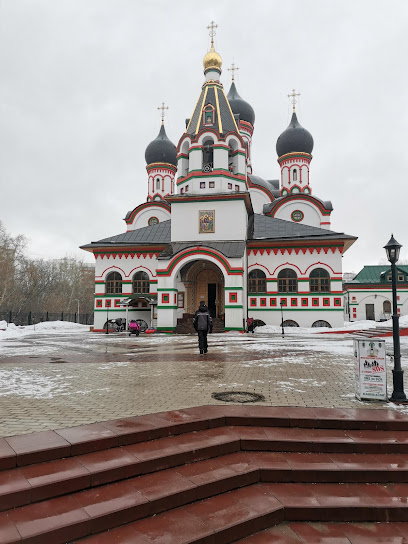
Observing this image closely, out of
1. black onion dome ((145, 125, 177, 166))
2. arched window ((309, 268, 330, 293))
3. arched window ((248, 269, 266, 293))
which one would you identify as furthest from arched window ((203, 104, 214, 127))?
black onion dome ((145, 125, 177, 166))

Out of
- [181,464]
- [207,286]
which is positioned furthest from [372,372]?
[207,286]

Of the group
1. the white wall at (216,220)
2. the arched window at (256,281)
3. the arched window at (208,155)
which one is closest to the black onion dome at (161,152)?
the arched window at (208,155)

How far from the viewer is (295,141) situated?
118 ft

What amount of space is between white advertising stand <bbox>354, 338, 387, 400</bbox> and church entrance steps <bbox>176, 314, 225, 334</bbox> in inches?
676

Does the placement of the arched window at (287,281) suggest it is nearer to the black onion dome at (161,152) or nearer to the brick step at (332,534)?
the black onion dome at (161,152)

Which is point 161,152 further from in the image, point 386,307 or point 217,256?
point 386,307

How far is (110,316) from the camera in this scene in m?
28.1

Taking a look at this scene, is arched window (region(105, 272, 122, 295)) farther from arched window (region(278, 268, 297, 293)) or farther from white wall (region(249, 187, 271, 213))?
white wall (region(249, 187, 271, 213))

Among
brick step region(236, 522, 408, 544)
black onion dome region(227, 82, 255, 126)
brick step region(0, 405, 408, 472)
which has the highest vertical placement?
black onion dome region(227, 82, 255, 126)

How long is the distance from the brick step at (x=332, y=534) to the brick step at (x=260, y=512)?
0.06 m

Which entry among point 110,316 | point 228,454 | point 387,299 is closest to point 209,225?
point 110,316

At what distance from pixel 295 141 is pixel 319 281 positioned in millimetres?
16433

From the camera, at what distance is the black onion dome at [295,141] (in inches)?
1421

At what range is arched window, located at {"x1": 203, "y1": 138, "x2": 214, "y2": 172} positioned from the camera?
1018 inches
